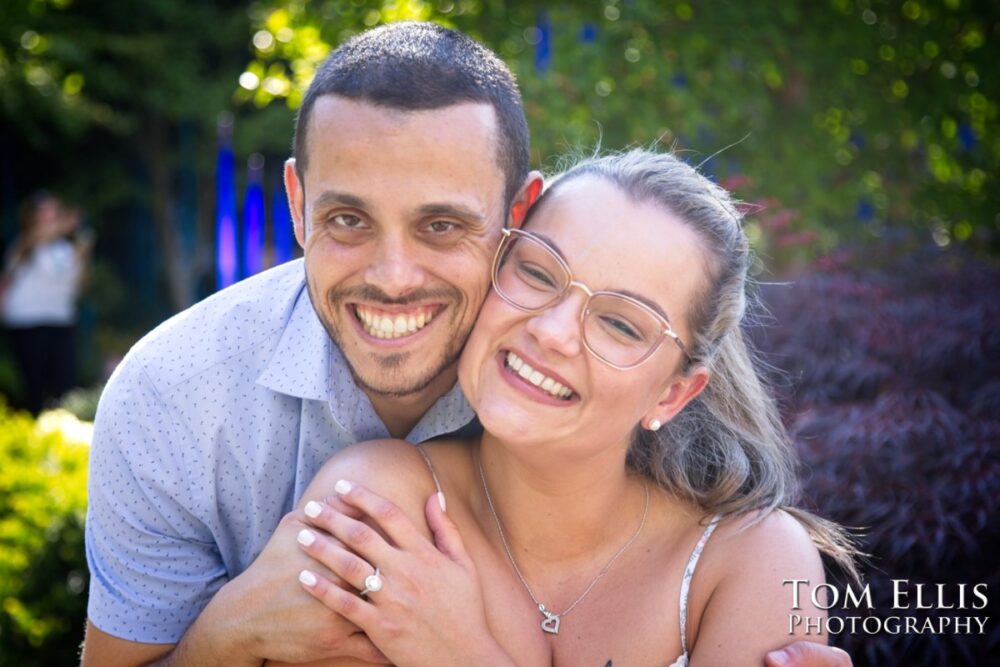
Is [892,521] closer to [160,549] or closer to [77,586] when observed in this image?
[160,549]

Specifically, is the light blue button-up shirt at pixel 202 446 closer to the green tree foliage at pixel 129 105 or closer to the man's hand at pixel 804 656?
the man's hand at pixel 804 656

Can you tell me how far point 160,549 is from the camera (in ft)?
9.41

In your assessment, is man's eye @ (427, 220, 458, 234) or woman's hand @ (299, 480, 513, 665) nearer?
woman's hand @ (299, 480, 513, 665)

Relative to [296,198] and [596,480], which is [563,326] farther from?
[296,198]

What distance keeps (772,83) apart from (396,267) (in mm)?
4034

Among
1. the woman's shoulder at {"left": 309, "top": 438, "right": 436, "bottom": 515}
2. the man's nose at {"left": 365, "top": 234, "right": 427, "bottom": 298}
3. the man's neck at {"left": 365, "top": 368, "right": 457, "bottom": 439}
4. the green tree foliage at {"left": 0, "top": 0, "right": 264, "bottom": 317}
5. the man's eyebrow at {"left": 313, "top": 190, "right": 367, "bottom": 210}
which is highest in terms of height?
the green tree foliage at {"left": 0, "top": 0, "right": 264, "bottom": 317}

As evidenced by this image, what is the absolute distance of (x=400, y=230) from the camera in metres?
2.73

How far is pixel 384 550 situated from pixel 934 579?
1567 millimetres

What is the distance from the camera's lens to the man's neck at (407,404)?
9.66 feet

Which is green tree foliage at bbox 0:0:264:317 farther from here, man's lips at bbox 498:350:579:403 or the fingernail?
the fingernail

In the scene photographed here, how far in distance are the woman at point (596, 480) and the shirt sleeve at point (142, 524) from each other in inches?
17.2

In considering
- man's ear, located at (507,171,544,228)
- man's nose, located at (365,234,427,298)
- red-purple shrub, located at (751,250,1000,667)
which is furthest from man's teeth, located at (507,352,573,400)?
red-purple shrub, located at (751,250,1000,667)

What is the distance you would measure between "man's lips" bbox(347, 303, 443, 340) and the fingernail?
1.18 meters

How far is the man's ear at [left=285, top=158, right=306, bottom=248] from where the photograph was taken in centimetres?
300
